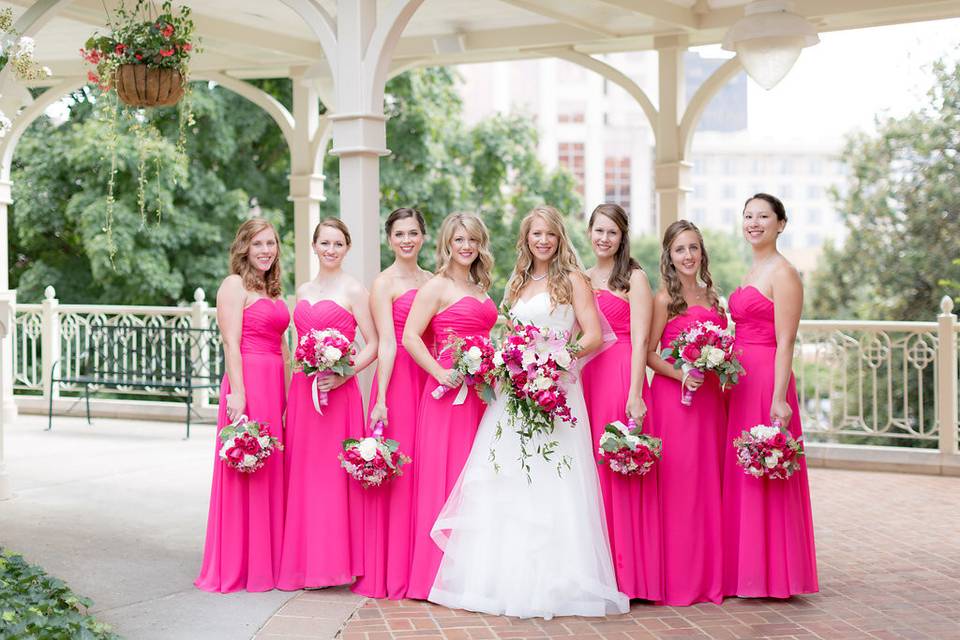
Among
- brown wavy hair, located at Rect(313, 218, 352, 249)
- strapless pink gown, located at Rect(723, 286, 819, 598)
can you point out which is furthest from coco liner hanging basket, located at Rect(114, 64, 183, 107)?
strapless pink gown, located at Rect(723, 286, 819, 598)

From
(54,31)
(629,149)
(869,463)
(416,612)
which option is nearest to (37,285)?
(54,31)

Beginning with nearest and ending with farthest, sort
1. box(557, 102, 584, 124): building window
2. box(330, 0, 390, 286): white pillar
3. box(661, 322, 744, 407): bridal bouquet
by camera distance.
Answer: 1. box(661, 322, 744, 407): bridal bouquet
2. box(330, 0, 390, 286): white pillar
3. box(557, 102, 584, 124): building window

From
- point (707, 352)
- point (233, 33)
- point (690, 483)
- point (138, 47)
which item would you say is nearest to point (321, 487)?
point (690, 483)

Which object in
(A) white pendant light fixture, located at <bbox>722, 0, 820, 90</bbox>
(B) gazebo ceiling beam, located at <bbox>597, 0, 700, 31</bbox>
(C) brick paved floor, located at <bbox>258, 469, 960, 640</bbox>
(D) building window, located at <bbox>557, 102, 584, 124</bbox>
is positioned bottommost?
(C) brick paved floor, located at <bbox>258, 469, 960, 640</bbox>

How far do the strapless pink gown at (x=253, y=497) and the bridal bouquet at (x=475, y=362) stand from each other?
1.01m

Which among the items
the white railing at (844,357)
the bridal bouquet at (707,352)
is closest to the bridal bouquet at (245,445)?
the bridal bouquet at (707,352)

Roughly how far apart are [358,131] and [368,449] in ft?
5.84

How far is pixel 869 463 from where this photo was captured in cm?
1005

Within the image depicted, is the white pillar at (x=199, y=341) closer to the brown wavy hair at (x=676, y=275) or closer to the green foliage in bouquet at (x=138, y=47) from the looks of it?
the green foliage in bouquet at (x=138, y=47)

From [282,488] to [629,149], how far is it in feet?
329

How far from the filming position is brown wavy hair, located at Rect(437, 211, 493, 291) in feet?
19.1

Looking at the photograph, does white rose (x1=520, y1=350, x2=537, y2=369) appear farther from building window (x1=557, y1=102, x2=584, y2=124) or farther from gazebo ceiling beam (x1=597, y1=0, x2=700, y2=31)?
building window (x1=557, y1=102, x2=584, y2=124)

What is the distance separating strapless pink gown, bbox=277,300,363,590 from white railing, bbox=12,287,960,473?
5.03 meters

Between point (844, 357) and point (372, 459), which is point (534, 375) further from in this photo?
point (844, 357)
